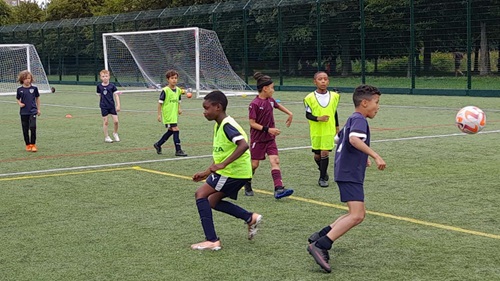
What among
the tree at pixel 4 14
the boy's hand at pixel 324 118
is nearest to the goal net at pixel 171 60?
the boy's hand at pixel 324 118

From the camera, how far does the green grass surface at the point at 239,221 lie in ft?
20.6

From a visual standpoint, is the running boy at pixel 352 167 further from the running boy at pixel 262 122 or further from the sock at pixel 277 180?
the running boy at pixel 262 122

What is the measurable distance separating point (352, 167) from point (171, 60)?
89.4ft

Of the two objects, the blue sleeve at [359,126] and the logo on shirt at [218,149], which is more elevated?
the blue sleeve at [359,126]

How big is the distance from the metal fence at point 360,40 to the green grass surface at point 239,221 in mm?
13911

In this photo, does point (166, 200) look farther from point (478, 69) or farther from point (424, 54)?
point (424, 54)

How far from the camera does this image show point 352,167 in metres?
6.36

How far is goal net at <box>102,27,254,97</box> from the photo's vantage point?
101ft

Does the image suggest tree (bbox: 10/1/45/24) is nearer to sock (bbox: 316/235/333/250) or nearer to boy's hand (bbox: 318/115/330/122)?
boy's hand (bbox: 318/115/330/122)

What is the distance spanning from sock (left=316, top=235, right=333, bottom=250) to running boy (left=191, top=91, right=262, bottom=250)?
983mm

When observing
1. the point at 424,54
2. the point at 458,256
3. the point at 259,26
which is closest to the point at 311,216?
the point at 458,256

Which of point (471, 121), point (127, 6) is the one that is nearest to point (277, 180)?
point (471, 121)

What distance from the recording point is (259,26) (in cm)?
3712

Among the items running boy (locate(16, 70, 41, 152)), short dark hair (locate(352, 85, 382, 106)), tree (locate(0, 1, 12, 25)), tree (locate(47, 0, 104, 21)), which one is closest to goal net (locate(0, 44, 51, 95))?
running boy (locate(16, 70, 41, 152))
